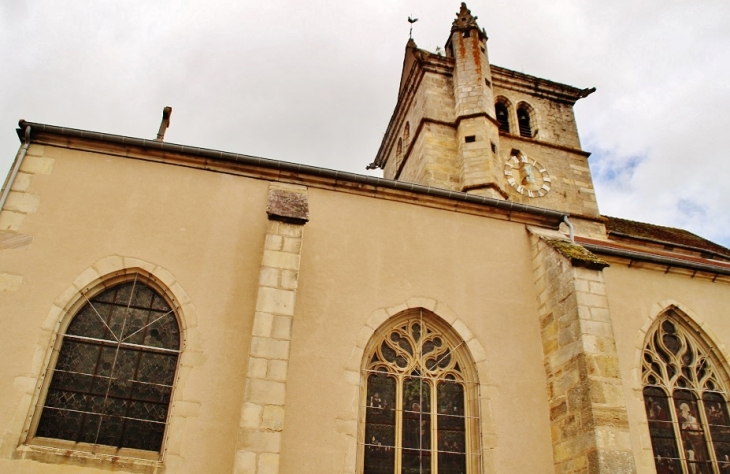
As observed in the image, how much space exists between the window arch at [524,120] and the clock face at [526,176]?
1.39m

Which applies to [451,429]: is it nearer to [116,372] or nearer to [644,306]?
[644,306]

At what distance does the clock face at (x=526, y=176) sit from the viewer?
1498cm

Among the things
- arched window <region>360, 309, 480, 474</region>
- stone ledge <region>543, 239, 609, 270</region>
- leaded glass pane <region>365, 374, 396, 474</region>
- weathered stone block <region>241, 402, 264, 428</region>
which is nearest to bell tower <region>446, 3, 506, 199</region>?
stone ledge <region>543, 239, 609, 270</region>

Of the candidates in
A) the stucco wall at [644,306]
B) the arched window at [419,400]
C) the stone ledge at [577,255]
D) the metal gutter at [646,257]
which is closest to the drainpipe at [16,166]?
the arched window at [419,400]

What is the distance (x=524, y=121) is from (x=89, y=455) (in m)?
15.0

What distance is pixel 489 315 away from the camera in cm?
712

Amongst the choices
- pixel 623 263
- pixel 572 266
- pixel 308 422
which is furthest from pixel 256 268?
pixel 623 263

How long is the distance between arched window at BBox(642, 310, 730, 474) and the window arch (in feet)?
32.2

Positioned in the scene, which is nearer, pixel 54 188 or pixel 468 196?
pixel 54 188

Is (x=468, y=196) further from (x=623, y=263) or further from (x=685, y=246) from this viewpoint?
(x=685, y=246)

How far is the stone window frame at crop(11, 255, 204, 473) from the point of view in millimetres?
5332

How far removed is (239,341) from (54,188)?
2.83m

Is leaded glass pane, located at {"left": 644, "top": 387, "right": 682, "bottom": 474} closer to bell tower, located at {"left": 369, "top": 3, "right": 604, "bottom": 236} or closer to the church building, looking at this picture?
the church building

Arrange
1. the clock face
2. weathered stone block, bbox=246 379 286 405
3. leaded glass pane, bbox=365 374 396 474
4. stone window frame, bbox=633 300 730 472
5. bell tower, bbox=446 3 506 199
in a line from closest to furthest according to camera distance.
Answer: weathered stone block, bbox=246 379 286 405
leaded glass pane, bbox=365 374 396 474
stone window frame, bbox=633 300 730 472
bell tower, bbox=446 3 506 199
the clock face
